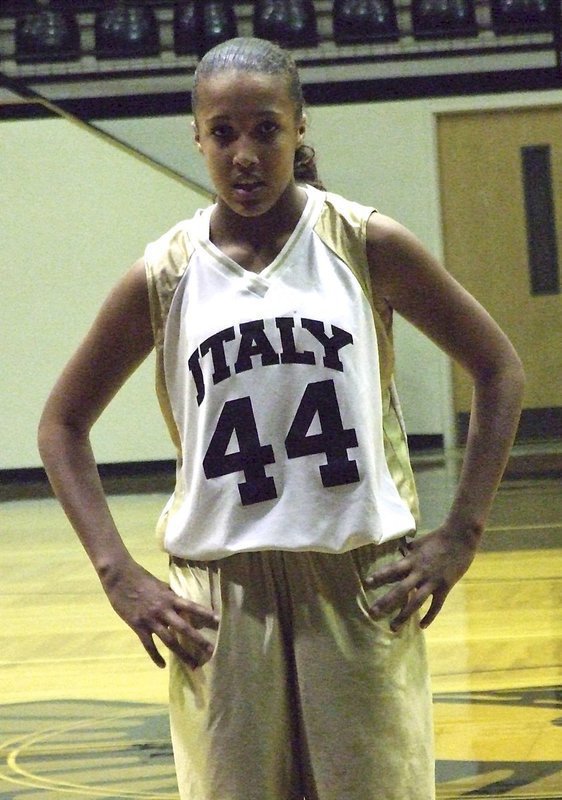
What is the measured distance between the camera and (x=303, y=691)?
128 centimetres

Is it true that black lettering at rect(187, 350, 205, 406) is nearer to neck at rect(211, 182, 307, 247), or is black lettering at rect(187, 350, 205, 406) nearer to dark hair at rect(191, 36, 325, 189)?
neck at rect(211, 182, 307, 247)

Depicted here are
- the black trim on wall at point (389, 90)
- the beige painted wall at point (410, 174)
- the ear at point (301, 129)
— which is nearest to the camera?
the ear at point (301, 129)

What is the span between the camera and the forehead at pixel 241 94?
1.31 m

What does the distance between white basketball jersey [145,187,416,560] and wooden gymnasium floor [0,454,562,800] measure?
4.59 feet

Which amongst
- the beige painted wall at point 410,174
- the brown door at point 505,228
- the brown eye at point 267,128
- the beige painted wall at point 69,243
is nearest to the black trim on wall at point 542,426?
the brown door at point 505,228

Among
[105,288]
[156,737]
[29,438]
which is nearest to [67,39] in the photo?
[105,288]

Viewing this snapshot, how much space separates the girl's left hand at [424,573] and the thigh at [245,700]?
0.34 ft

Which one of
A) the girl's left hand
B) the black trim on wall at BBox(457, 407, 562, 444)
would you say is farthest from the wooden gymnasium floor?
the black trim on wall at BBox(457, 407, 562, 444)

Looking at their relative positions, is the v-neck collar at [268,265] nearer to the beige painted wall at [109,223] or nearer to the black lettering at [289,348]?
the black lettering at [289,348]

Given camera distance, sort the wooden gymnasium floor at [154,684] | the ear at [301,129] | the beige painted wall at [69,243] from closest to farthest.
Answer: the ear at [301,129], the wooden gymnasium floor at [154,684], the beige painted wall at [69,243]

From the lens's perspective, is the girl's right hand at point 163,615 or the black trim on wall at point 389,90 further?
the black trim on wall at point 389,90

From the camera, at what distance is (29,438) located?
373 inches

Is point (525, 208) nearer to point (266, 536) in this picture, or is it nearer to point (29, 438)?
point (29, 438)

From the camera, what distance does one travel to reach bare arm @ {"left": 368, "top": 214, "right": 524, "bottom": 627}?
4.39 feet
